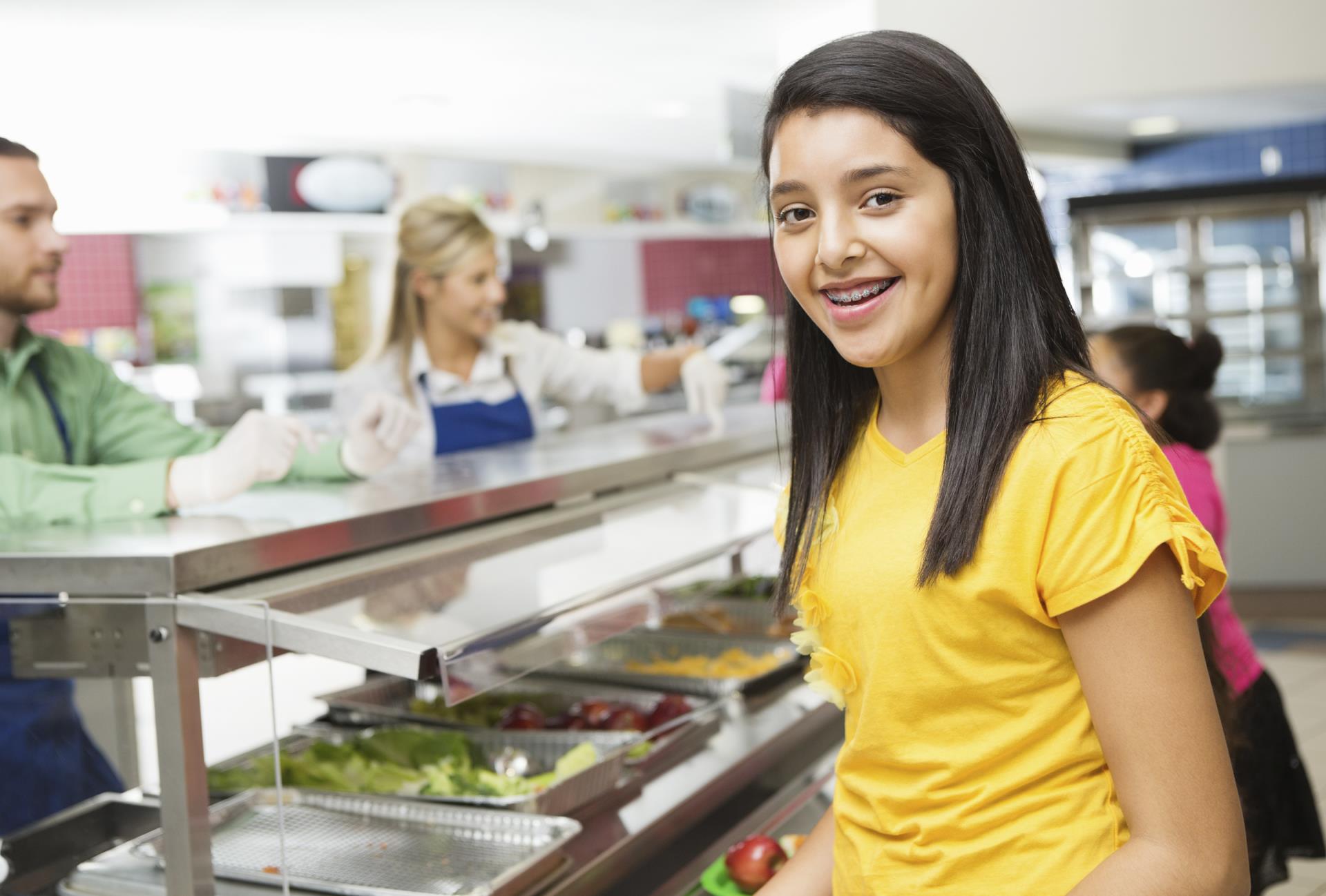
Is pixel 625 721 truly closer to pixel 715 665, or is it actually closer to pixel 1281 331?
pixel 715 665

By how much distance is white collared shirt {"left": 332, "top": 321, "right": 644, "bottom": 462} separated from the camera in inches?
146

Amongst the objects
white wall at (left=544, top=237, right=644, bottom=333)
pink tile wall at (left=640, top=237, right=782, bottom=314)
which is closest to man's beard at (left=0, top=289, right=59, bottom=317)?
white wall at (left=544, top=237, right=644, bottom=333)

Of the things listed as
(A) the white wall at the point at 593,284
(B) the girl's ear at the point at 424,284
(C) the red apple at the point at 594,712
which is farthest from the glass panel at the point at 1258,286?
(C) the red apple at the point at 594,712

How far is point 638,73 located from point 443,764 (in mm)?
→ 5942

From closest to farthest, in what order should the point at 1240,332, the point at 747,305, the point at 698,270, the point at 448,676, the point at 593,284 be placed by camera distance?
1. the point at 448,676
2. the point at 1240,332
3. the point at 593,284
4. the point at 747,305
5. the point at 698,270

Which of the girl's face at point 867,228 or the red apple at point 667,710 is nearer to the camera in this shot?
the girl's face at point 867,228

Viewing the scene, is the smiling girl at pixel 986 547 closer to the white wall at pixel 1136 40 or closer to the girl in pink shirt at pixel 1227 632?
the girl in pink shirt at pixel 1227 632

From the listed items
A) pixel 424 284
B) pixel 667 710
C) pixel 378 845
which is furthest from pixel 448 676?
pixel 424 284

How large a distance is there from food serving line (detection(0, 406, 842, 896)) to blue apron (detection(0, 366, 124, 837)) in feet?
0.14

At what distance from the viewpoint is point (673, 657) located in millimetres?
2844

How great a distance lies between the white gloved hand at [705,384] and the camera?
3207 millimetres

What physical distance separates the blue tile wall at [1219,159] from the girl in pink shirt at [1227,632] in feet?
20.1

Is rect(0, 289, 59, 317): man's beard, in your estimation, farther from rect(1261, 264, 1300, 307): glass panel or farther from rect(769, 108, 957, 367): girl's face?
rect(1261, 264, 1300, 307): glass panel

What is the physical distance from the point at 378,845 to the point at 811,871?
2.51 ft
